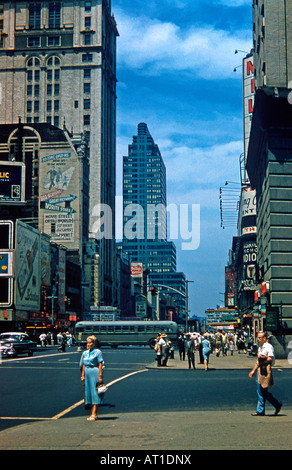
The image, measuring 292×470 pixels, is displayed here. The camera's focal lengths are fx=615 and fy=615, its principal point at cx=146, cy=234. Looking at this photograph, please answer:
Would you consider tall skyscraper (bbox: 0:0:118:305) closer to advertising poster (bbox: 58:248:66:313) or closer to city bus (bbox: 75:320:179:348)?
advertising poster (bbox: 58:248:66:313)

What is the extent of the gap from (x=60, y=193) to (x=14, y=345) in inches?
3148

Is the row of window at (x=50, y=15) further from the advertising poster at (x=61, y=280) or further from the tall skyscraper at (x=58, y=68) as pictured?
the advertising poster at (x=61, y=280)

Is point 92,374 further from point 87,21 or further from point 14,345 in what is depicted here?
point 87,21

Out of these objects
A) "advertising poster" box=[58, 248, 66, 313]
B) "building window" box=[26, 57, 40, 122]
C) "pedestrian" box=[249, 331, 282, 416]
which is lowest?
"pedestrian" box=[249, 331, 282, 416]

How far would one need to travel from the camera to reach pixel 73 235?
125 m

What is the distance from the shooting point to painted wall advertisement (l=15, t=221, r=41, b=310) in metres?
79.4

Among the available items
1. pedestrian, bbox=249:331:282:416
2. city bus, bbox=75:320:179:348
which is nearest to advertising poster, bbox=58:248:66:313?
city bus, bbox=75:320:179:348

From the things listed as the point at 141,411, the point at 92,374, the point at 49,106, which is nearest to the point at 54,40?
the point at 49,106

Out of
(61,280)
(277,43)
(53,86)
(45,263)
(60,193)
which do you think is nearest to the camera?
(277,43)

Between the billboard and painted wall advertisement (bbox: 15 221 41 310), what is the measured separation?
3829 mm

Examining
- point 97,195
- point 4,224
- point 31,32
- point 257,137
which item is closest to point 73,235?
point 97,195

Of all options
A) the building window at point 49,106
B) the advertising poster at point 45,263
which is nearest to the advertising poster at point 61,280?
the advertising poster at point 45,263

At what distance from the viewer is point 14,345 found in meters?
45.6
